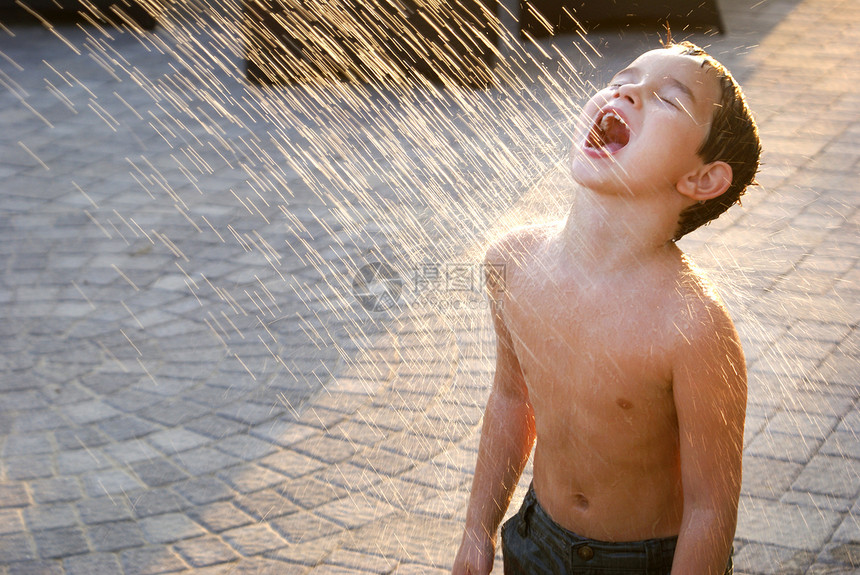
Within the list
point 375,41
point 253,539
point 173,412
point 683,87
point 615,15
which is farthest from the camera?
point 615,15

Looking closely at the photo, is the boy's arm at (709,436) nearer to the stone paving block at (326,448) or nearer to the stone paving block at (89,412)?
the stone paving block at (326,448)

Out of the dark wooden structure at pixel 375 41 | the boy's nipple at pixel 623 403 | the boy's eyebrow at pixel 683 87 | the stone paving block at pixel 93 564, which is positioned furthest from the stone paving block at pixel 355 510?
the dark wooden structure at pixel 375 41

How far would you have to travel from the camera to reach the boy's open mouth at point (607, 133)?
162cm

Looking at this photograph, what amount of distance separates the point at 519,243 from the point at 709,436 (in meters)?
0.56

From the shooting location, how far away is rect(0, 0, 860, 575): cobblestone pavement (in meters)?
3.57

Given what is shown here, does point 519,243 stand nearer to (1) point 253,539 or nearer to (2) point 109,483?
(1) point 253,539

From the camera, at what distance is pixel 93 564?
11.1ft

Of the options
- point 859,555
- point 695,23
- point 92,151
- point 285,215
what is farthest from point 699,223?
point 695,23

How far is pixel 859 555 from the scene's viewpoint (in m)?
3.27

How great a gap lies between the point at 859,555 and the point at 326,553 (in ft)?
6.59

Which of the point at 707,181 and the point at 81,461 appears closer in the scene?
the point at 707,181

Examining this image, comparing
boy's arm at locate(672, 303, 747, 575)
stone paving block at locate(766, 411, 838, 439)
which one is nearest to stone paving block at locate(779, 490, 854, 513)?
stone paving block at locate(766, 411, 838, 439)

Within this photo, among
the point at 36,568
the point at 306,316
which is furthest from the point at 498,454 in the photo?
the point at 306,316

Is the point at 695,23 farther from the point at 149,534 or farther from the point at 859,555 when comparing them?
the point at 149,534
